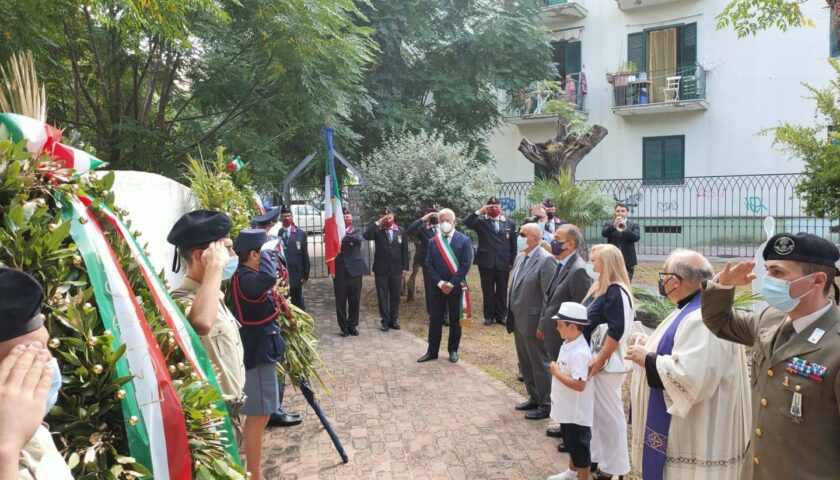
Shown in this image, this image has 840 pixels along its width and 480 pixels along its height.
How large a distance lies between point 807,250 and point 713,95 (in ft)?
63.3

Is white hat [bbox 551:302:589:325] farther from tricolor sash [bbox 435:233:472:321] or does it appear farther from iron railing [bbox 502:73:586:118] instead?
iron railing [bbox 502:73:586:118]

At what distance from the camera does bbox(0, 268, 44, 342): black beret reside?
1521mm

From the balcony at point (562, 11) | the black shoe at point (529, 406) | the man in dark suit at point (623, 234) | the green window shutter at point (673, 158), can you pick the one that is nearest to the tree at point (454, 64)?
the balcony at point (562, 11)

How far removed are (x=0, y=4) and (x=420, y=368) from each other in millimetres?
6080

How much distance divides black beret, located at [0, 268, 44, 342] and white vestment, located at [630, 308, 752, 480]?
9.40 ft

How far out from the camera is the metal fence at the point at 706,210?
17.8 meters

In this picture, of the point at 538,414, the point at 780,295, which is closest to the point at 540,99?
the point at 538,414

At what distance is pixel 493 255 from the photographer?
10242mm

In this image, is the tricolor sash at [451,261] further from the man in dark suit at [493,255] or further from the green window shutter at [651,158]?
the green window shutter at [651,158]

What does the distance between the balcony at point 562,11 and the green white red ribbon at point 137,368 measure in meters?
20.4

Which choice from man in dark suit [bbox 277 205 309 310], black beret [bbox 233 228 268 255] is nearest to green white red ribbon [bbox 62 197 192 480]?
black beret [bbox 233 228 268 255]

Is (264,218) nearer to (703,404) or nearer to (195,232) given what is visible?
(195,232)

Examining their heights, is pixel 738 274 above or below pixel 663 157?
below

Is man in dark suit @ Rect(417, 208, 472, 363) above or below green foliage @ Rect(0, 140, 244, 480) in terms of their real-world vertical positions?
below
